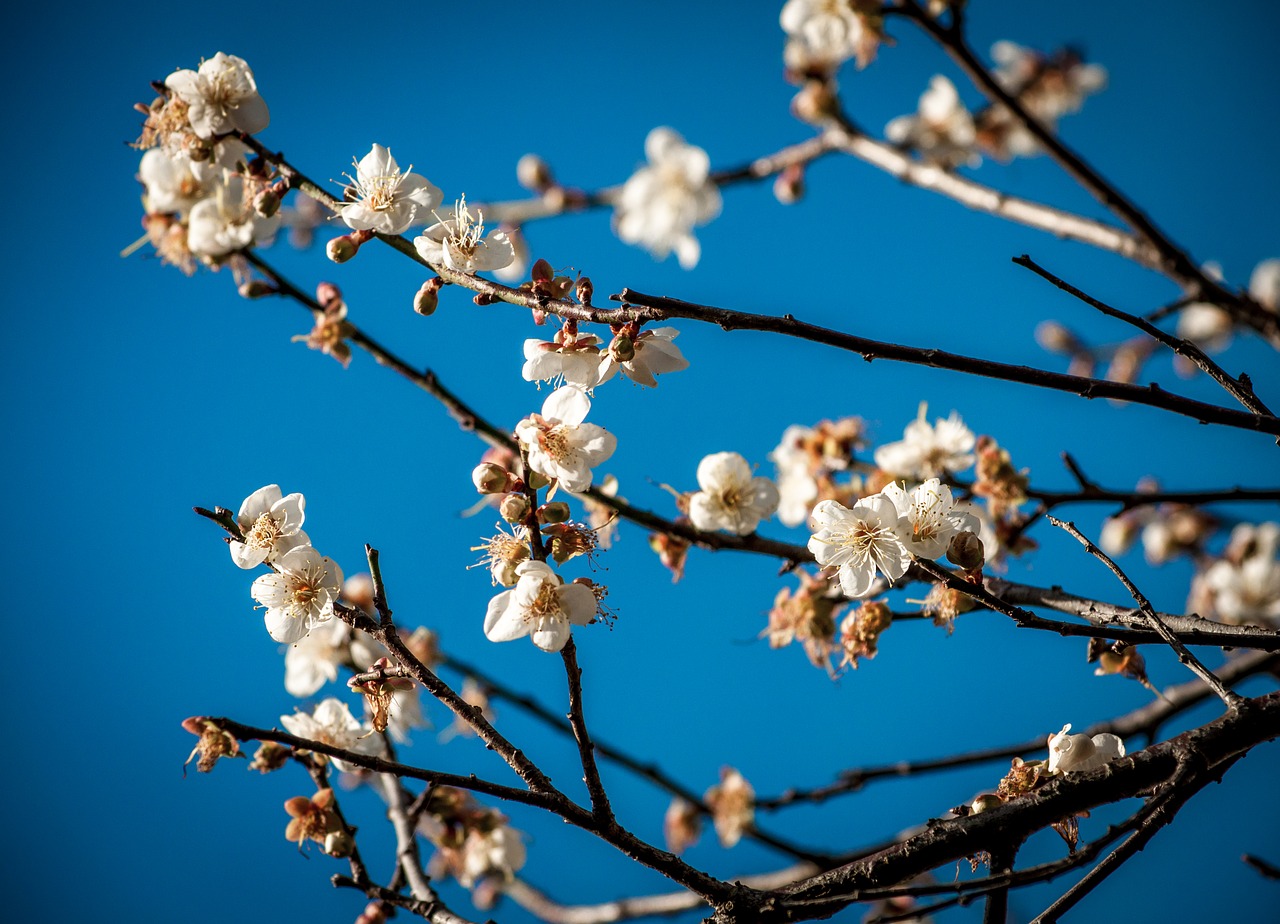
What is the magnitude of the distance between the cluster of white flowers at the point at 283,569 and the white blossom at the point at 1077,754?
1112 mm

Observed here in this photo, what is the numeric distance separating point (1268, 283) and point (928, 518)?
382 cm

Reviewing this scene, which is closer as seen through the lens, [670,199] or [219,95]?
[219,95]

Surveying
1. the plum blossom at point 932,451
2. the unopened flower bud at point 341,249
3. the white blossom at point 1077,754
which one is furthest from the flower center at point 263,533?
the plum blossom at point 932,451

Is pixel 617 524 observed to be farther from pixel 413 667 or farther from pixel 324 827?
pixel 413 667

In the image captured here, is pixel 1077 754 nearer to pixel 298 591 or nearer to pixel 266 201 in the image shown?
pixel 298 591

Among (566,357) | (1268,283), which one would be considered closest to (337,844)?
(566,357)

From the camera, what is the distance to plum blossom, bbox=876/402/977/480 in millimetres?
2359

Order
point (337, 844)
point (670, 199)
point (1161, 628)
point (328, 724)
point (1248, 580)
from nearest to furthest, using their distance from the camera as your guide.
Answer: point (1161, 628), point (337, 844), point (328, 724), point (670, 199), point (1248, 580)

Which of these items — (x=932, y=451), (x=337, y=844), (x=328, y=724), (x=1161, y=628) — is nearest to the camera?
(x=1161, y=628)

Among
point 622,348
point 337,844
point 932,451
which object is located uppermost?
point 932,451

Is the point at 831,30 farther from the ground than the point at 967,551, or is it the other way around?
the point at 831,30

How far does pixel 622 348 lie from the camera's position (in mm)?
1396

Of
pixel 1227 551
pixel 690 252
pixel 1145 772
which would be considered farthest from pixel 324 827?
pixel 1227 551

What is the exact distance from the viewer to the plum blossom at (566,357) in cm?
147
